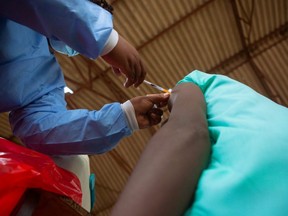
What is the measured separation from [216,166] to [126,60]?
563mm

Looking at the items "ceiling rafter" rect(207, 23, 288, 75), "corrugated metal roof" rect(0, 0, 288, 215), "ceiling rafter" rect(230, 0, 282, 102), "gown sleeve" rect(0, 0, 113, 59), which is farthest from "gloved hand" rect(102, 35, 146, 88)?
"ceiling rafter" rect(207, 23, 288, 75)

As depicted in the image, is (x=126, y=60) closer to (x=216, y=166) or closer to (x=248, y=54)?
(x=216, y=166)

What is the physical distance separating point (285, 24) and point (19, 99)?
4.31 meters

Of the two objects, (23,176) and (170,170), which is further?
(23,176)

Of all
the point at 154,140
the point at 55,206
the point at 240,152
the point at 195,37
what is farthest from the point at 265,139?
the point at 195,37

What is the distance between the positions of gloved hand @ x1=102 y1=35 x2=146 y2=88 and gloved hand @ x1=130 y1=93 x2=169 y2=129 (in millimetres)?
76

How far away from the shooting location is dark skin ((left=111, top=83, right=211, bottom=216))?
1.96 feet

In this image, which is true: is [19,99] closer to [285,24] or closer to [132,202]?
[132,202]

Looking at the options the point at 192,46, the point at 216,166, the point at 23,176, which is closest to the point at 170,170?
the point at 216,166

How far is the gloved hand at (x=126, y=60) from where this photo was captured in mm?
1128

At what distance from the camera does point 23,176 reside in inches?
34.7

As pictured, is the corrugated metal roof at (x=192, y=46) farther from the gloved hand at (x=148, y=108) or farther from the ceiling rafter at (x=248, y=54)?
the gloved hand at (x=148, y=108)

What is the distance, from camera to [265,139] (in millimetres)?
703

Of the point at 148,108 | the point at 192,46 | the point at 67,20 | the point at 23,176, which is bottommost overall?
the point at 192,46
